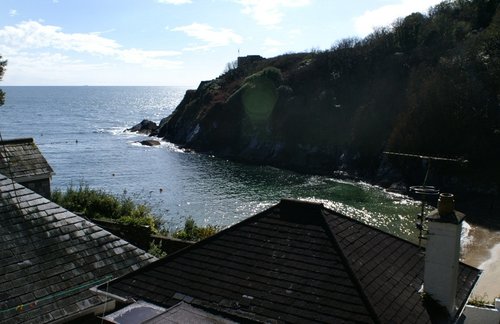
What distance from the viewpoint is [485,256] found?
1205 inches

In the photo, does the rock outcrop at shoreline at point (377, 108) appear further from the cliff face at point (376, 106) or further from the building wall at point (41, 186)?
the building wall at point (41, 186)

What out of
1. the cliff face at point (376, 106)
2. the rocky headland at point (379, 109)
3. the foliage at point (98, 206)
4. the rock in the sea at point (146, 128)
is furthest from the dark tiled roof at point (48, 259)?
the rock in the sea at point (146, 128)

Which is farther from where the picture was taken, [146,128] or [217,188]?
[146,128]

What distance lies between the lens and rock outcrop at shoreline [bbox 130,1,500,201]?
1983 inches

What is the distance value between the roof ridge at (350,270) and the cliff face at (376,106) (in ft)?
Answer: 139

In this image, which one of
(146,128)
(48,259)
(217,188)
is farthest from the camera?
(146,128)

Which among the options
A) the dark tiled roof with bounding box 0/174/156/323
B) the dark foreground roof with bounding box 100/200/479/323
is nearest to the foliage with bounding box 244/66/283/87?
the dark tiled roof with bounding box 0/174/156/323

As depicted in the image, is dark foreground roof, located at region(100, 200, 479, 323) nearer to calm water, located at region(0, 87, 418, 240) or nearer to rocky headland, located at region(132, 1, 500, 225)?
calm water, located at region(0, 87, 418, 240)

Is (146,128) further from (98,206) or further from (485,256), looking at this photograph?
(485,256)

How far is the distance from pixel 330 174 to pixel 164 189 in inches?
820

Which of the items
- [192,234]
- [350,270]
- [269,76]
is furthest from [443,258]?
[269,76]

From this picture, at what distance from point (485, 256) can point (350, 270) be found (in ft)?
88.6

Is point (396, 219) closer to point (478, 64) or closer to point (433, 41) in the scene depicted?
point (478, 64)

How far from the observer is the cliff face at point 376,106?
50781mm
